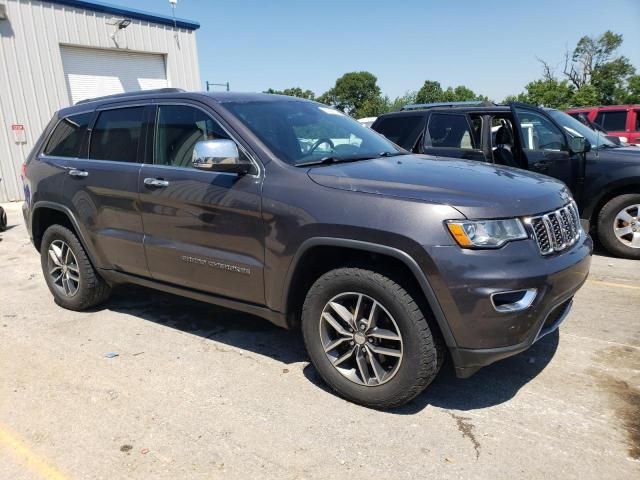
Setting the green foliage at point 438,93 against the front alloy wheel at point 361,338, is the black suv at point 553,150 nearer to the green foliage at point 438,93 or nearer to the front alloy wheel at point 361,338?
the front alloy wheel at point 361,338

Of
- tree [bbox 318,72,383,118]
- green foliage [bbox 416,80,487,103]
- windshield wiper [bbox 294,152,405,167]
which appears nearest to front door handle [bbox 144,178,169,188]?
windshield wiper [bbox 294,152,405,167]

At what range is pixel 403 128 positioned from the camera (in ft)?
24.5

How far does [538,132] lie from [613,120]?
25.3 feet

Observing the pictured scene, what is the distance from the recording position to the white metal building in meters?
12.7

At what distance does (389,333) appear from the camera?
2.90 metres

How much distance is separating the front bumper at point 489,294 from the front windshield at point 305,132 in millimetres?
1261

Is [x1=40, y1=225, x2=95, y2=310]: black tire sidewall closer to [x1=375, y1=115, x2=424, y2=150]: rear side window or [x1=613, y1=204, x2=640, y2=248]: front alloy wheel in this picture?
[x1=375, y1=115, x2=424, y2=150]: rear side window

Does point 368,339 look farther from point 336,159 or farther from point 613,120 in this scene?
point 613,120

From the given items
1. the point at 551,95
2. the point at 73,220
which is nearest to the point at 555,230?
the point at 73,220

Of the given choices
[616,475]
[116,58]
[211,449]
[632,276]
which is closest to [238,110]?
[211,449]

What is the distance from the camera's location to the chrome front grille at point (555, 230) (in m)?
2.78

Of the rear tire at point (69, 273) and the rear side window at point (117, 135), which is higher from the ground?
the rear side window at point (117, 135)

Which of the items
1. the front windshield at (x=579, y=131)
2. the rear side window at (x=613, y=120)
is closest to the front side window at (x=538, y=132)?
the front windshield at (x=579, y=131)

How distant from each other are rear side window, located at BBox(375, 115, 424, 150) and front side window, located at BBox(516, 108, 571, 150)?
1337 millimetres
